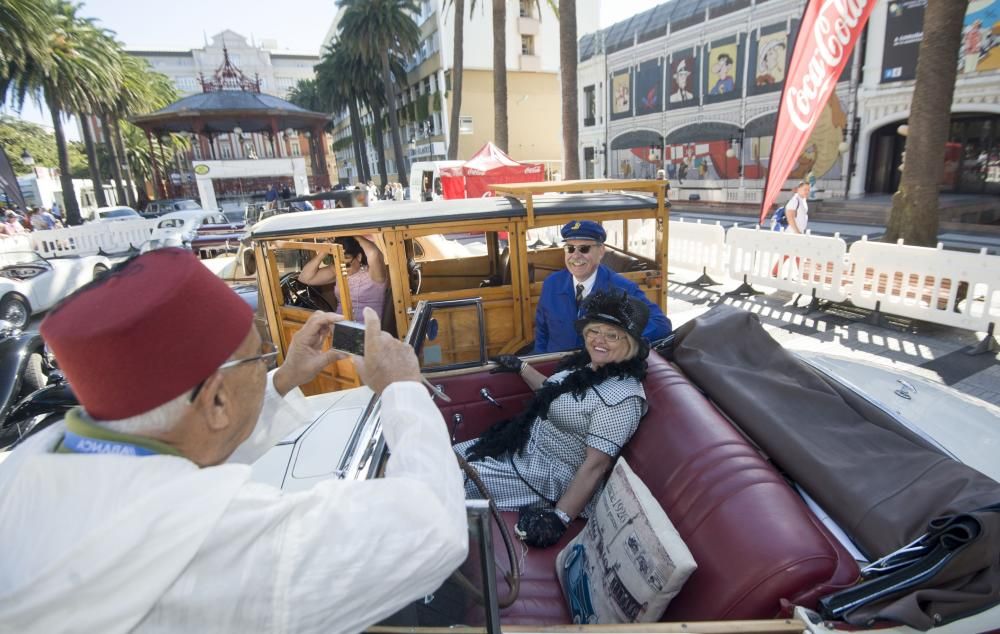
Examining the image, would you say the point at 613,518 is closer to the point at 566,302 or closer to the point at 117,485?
the point at 117,485

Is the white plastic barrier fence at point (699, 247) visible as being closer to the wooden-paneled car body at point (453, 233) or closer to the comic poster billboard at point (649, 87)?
the wooden-paneled car body at point (453, 233)

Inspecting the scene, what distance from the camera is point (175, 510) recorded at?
855 millimetres

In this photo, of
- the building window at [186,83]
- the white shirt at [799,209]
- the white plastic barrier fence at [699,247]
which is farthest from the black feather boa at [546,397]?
the building window at [186,83]

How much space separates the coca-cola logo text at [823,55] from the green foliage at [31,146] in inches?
2092

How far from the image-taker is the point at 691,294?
28.2 ft

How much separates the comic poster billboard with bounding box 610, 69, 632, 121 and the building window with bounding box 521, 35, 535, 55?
1191 cm

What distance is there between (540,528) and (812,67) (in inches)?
242

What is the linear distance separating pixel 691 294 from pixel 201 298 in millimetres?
8526

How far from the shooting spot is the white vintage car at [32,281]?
8461mm

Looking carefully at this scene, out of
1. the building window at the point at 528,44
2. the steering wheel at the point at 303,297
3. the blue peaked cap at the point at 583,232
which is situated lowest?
the steering wheel at the point at 303,297

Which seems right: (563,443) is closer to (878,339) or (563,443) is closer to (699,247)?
(878,339)

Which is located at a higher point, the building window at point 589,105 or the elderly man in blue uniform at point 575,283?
the building window at point 589,105

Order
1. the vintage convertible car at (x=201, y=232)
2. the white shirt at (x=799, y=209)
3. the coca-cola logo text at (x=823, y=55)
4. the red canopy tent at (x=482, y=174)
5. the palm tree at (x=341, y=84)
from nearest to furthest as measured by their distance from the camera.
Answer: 1. the coca-cola logo text at (x=823, y=55)
2. the white shirt at (x=799, y=209)
3. the vintage convertible car at (x=201, y=232)
4. the red canopy tent at (x=482, y=174)
5. the palm tree at (x=341, y=84)

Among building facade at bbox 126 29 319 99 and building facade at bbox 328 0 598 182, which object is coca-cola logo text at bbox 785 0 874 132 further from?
building facade at bbox 126 29 319 99
